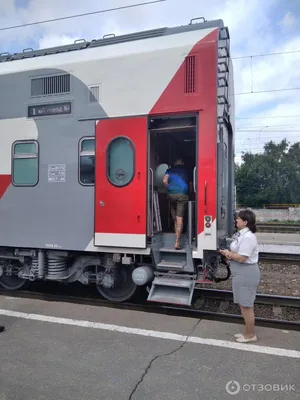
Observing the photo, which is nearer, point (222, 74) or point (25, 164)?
point (222, 74)

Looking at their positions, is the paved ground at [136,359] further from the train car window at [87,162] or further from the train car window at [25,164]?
the train car window at [25,164]

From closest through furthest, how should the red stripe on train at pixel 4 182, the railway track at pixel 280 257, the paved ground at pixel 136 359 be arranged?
the paved ground at pixel 136 359 < the red stripe on train at pixel 4 182 < the railway track at pixel 280 257

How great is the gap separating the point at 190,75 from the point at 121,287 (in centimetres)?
357

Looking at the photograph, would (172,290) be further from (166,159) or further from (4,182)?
(4,182)

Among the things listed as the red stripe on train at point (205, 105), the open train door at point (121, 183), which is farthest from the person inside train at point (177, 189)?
the red stripe on train at point (205, 105)

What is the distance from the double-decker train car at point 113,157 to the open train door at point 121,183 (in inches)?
0.6

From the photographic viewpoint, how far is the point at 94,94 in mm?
5867

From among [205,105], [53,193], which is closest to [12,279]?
[53,193]

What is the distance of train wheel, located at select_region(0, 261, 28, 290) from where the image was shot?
677cm

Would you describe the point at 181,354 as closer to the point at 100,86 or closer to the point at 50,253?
the point at 50,253

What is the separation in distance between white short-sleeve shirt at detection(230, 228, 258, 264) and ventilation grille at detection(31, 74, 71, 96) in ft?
12.0

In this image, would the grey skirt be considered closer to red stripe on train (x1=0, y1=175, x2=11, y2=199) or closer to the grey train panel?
the grey train panel

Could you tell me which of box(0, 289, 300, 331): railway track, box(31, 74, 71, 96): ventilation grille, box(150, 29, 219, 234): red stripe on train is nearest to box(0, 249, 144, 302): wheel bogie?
box(0, 289, 300, 331): railway track

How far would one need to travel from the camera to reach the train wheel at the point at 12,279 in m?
6.77
